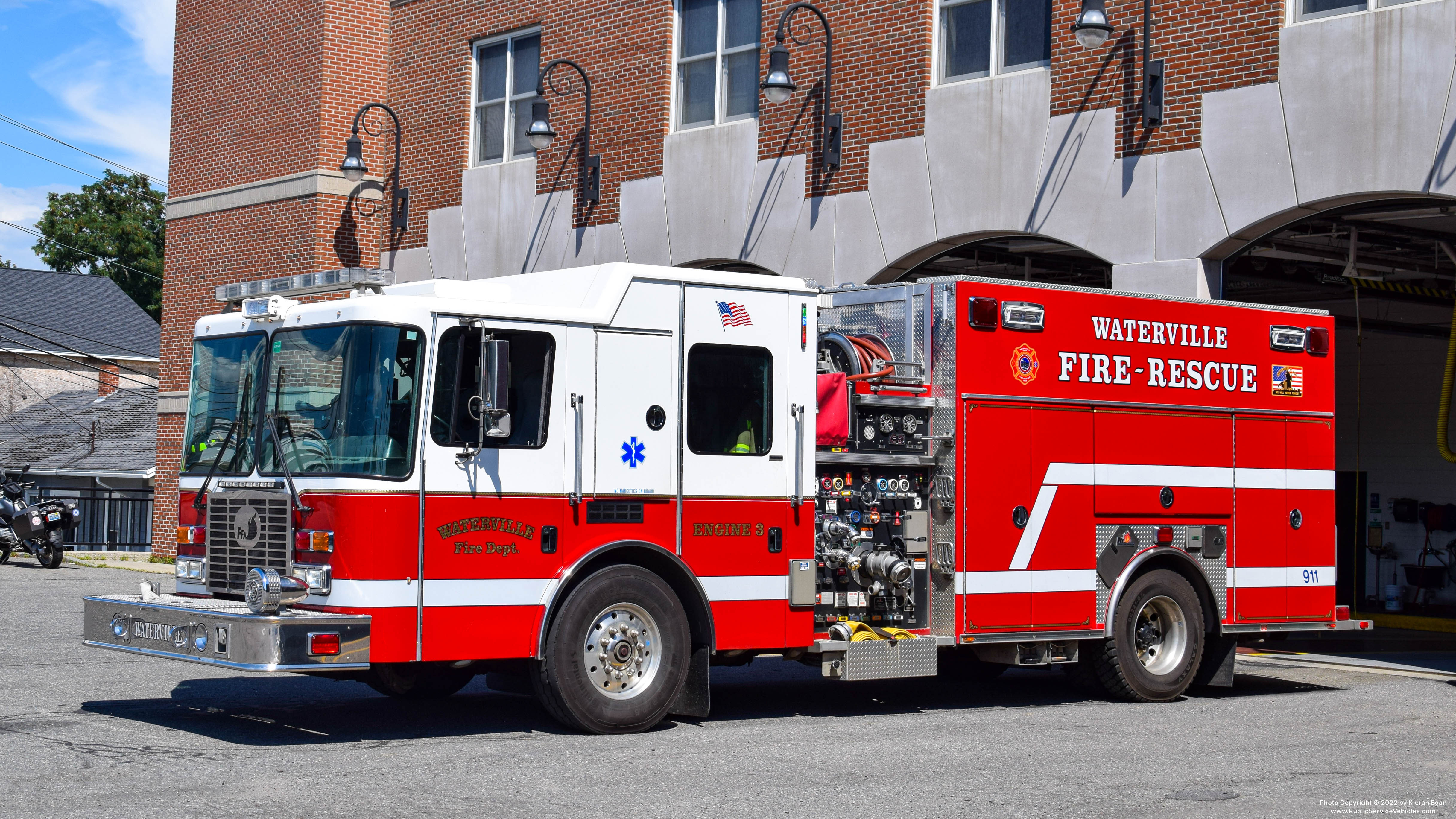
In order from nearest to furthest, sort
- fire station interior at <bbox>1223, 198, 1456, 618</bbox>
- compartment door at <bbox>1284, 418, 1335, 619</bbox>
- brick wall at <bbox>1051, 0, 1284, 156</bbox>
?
compartment door at <bbox>1284, 418, 1335, 619</bbox>
brick wall at <bbox>1051, 0, 1284, 156</bbox>
fire station interior at <bbox>1223, 198, 1456, 618</bbox>

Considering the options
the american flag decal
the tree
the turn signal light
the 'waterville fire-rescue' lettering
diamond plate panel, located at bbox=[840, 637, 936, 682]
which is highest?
the tree

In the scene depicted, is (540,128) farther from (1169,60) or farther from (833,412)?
(833,412)

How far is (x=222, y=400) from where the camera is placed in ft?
32.9

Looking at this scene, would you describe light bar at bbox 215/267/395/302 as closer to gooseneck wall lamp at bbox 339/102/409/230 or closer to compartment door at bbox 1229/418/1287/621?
compartment door at bbox 1229/418/1287/621

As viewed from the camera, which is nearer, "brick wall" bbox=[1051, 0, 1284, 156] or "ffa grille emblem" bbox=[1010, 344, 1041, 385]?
"ffa grille emblem" bbox=[1010, 344, 1041, 385]

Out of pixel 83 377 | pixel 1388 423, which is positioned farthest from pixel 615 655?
pixel 83 377

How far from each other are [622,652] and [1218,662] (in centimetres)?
543

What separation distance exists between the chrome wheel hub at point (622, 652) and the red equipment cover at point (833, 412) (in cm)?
189

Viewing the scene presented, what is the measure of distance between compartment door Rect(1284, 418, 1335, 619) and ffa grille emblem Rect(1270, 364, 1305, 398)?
0.22m

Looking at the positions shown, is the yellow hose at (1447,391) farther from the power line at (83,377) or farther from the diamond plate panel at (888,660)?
the power line at (83,377)

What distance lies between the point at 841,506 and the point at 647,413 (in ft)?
5.87

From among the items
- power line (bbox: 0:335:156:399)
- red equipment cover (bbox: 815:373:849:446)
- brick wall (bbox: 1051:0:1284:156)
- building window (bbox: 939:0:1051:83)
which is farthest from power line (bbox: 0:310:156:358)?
red equipment cover (bbox: 815:373:849:446)

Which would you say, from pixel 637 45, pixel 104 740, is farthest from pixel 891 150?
pixel 104 740

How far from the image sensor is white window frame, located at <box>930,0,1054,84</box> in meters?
17.2
